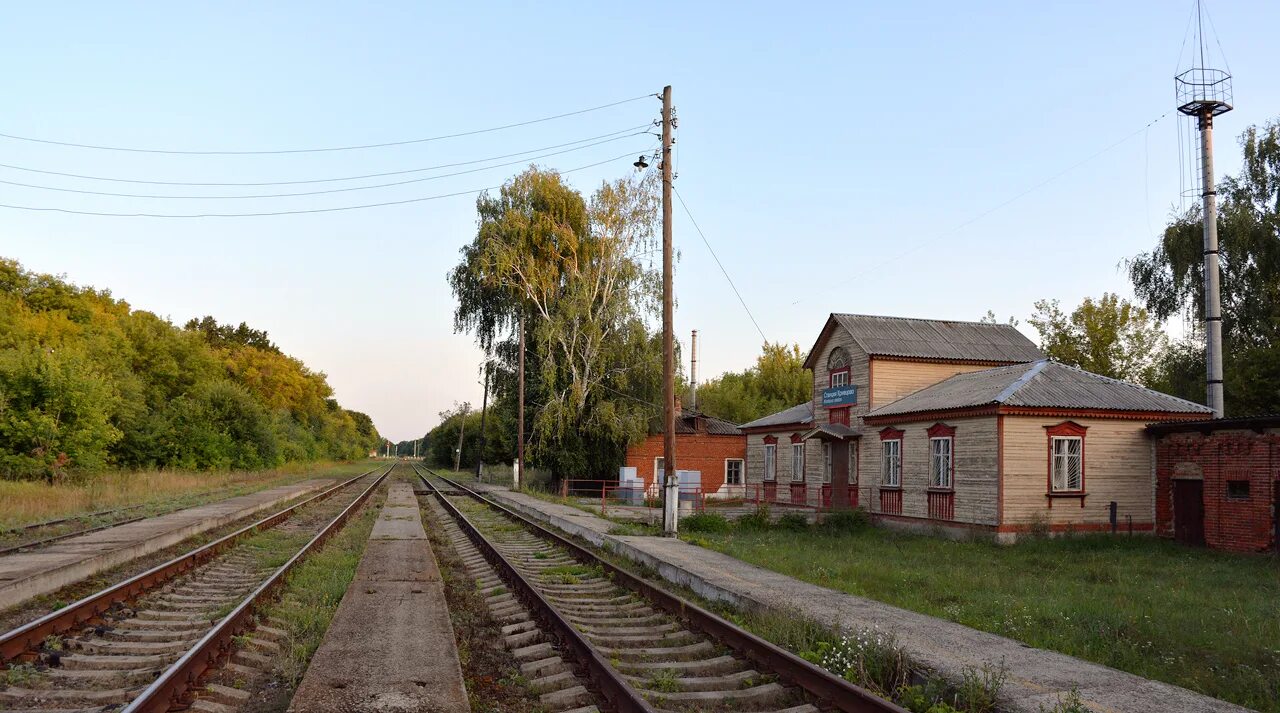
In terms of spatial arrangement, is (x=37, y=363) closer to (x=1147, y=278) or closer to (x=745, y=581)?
(x=745, y=581)

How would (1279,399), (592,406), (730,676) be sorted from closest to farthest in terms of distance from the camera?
(730,676) → (1279,399) → (592,406)

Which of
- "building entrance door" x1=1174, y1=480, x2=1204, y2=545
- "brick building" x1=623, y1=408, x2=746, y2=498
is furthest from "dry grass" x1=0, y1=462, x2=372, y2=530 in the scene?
"building entrance door" x1=1174, y1=480, x2=1204, y2=545

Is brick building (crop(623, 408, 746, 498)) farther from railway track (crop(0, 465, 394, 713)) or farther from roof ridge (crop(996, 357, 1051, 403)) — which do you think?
railway track (crop(0, 465, 394, 713))

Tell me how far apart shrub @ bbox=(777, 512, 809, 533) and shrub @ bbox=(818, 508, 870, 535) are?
0.46 meters

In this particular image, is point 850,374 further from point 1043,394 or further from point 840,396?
point 1043,394

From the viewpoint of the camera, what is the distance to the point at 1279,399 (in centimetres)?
3153

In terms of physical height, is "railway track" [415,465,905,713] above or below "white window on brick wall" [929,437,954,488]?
below

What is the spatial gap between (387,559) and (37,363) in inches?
820

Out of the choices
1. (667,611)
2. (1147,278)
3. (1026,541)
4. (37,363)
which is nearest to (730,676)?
(667,611)

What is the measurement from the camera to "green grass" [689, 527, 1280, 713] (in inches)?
339

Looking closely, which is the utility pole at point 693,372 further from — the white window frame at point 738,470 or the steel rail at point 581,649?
the steel rail at point 581,649

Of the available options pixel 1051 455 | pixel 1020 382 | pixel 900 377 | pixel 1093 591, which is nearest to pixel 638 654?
pixel 1093 591

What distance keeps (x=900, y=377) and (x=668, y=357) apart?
34.2 ft

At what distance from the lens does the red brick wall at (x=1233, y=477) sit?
706 inches
